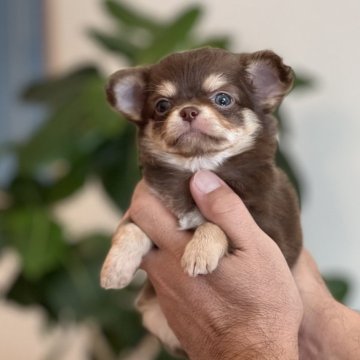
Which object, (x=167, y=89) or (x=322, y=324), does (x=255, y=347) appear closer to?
(x=322, y=324)

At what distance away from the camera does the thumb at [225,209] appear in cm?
130

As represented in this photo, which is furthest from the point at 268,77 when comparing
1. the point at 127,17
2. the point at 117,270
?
the point at 127,17

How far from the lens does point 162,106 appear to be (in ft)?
4.61

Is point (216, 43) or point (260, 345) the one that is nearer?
point (260, 345)

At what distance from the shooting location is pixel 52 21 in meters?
3.47

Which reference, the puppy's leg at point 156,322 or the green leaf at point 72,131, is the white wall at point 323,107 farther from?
the puppy's leg at point 156,322

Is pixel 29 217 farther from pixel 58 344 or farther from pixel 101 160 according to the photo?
pixel 58 344

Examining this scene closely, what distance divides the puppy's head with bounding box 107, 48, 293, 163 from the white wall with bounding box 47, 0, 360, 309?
3.77 feet

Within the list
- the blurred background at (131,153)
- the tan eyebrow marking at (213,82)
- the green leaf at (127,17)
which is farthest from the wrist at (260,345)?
the green leaf at (127,17)

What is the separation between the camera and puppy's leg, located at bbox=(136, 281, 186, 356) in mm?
1541

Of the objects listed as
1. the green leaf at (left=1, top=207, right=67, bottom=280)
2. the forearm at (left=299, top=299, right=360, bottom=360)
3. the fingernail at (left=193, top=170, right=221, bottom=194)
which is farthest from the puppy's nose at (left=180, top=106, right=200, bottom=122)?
the green leaf at (left=1, top=207, right=67, bottom=280)

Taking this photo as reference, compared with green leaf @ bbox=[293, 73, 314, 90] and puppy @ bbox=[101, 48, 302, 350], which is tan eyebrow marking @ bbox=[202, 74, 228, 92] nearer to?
puppy @ bbox=[101, 48, 302, 350]

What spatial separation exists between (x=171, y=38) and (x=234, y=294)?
109 centimetres

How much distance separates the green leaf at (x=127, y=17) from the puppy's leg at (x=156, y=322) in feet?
3.92
